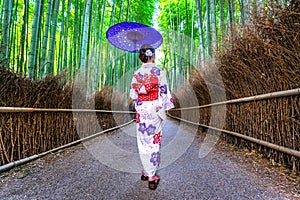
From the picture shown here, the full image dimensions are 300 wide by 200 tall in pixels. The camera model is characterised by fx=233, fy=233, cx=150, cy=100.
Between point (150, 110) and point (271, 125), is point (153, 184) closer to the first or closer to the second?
point (150, 110)

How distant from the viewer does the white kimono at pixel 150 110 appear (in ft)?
6.62

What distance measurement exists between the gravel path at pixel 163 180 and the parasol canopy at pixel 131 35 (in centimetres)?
170

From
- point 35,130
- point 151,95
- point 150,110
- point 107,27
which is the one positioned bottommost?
point 35,130

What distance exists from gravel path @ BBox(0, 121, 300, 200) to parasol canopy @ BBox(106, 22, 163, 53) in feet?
5.59

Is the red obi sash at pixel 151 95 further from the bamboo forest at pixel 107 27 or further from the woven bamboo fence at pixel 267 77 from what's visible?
the bamboo forest at pixel 107 27

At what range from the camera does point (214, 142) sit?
3.85m

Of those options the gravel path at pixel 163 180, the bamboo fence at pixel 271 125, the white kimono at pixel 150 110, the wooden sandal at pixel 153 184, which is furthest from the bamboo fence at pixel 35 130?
the bamboo fence at pixel 271 125

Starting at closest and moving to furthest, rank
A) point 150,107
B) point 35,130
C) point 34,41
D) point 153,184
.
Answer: point 153,184, point 150,107, point 35,130, point 34,41

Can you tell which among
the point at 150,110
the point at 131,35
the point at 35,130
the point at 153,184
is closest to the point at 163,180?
the point at 153,184

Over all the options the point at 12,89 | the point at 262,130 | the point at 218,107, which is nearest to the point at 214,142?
the point at 218,107

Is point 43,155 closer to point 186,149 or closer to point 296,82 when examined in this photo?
point 186,149

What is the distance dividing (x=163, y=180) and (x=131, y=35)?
7.09 feet

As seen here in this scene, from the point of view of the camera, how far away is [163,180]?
6.64 feet

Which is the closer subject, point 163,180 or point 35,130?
point 163,180
